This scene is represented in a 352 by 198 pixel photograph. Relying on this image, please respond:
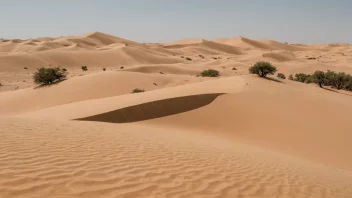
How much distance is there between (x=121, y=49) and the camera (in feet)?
164

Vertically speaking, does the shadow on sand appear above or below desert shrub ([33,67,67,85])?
below

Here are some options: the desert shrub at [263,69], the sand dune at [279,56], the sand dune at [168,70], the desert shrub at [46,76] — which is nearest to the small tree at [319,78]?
the desert shrub at [263,69]

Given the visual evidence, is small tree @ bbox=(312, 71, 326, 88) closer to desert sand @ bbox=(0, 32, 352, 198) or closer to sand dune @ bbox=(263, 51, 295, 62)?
desert sand @ bbox=(0, 32, 352, 198)

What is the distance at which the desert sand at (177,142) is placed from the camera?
4469mm

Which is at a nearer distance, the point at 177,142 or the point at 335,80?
the point at 177,142

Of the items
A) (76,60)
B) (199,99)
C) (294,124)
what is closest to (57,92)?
(199,99)

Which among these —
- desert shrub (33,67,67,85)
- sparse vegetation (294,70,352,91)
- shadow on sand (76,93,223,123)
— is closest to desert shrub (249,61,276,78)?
sparse vegetation (294,70,352,91)

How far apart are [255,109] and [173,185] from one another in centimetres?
933

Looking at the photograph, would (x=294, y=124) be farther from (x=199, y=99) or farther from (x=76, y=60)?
(x=76, y=60)

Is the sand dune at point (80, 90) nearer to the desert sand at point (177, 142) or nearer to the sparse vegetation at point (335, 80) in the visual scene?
→ the desert sand at point (177, 142)

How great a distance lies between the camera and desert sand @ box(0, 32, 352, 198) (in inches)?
176

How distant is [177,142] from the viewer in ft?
26.4

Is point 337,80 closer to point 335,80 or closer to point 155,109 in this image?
point 335,80

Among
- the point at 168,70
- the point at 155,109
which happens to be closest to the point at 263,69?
the point at 155,109
